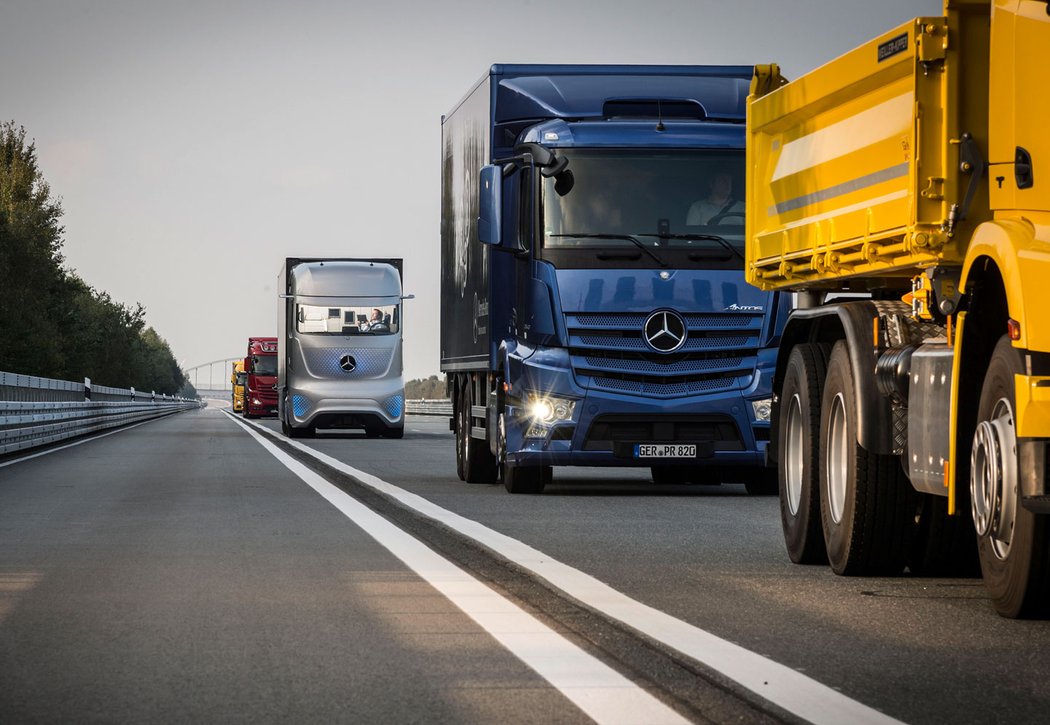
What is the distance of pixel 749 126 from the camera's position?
36.8ft

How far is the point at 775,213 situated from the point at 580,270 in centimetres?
505

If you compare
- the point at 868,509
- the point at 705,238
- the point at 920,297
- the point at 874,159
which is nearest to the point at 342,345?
the point at 705,238

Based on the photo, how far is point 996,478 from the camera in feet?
23.7

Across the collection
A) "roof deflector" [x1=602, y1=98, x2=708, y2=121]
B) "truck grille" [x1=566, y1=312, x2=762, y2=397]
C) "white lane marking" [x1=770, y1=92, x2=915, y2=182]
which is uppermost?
"roof deflector" [x1=602, y1=98, x2=708, y2=121]

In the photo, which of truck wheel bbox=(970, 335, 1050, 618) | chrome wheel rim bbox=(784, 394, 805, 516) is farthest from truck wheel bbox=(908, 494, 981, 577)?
truck wheel bbox=(970, 335, 1050, 618)

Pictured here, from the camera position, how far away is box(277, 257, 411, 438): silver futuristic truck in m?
36.6

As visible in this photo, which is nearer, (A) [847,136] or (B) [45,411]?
(A) [847,136]

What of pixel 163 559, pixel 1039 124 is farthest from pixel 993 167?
pixel 163 559

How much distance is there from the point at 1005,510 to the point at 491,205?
8847mm

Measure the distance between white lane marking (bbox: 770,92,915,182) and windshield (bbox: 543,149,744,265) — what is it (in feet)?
16.7

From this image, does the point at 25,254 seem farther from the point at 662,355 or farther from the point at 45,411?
the point at 662,355

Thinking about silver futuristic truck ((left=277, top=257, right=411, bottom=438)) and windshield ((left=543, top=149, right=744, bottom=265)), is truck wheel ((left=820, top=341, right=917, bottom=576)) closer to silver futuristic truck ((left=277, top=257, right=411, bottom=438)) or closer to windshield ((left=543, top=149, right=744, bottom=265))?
windshield ((left=543, top=149, right=744, bottom=265))

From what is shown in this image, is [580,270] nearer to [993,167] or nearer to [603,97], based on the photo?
[603,97]

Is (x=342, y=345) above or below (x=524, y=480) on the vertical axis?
above
